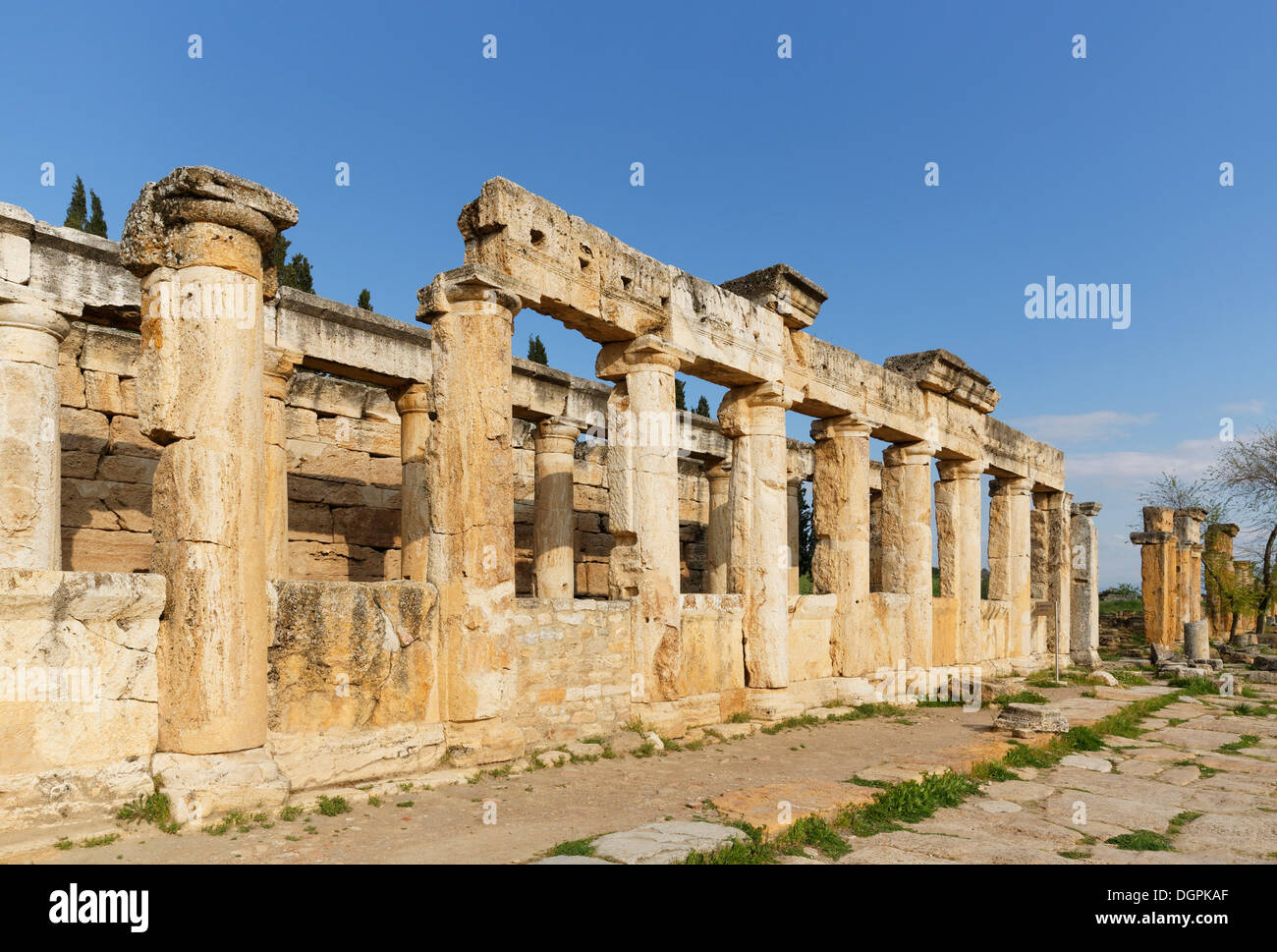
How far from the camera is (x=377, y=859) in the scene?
15.5 ft

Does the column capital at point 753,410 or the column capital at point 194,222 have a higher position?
the column capital at point 194,222

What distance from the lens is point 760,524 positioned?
34.6 ft

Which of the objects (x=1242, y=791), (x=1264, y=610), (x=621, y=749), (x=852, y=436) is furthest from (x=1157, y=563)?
(x=621, y=749)

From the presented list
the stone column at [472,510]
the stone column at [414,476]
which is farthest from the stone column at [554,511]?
the stone column at [472,510]

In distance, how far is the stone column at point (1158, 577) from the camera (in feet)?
80.7

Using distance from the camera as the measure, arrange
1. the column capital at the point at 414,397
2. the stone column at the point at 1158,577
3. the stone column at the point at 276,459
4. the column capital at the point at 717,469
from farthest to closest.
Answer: the stone column at the point at 1158,577
the column capital at the point at 717,469
the column capital at the point at 414,397
the stone column at the point at 276,459

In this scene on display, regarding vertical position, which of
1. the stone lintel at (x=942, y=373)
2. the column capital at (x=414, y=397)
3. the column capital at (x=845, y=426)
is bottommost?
the column capital at (x=845, y=426)

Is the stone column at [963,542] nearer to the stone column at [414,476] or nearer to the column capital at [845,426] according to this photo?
the column capital at [845,426]

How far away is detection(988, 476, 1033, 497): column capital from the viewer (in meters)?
17.5

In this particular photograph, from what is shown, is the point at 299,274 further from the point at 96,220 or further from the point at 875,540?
the point at 875,540

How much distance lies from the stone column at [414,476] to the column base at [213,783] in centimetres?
515

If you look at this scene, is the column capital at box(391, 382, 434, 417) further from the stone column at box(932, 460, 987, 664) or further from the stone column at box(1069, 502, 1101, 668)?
the stone column at box(1069, 502, 1101, 668)

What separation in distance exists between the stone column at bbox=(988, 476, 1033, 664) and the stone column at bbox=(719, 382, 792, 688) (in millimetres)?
8183
